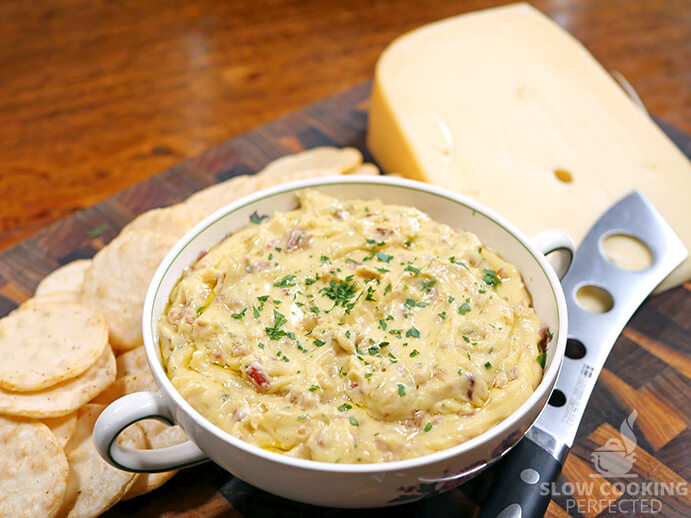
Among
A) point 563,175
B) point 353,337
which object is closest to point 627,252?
point 563,175

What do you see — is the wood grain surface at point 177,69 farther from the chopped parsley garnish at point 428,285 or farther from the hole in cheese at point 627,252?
the chopped parsley garnish at point 428,285

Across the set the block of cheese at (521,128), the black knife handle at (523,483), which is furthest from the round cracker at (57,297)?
the black knife handle at (523,483)

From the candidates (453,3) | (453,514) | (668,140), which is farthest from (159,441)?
(453,3)

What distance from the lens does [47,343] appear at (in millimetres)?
2293

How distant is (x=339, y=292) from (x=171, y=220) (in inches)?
34.7

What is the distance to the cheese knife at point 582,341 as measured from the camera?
192 cm

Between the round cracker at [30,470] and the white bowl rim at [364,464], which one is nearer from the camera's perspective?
the white bowl rim at [364,464]

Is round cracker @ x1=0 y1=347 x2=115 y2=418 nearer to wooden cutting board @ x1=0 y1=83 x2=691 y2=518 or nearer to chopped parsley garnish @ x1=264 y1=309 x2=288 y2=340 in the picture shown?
wooden cutting board @ x1=0 y1=83 x2=691 y2=518

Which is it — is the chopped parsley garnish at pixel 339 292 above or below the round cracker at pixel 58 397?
above

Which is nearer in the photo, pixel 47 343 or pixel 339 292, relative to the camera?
pixel 339 292

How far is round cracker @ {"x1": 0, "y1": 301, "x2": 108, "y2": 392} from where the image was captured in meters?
2.17

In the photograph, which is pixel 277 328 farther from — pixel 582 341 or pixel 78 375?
pixel 582 341

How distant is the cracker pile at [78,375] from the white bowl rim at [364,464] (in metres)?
0.36

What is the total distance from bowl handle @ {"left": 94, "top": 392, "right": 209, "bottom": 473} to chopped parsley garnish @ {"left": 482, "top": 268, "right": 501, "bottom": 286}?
892 millimetres
